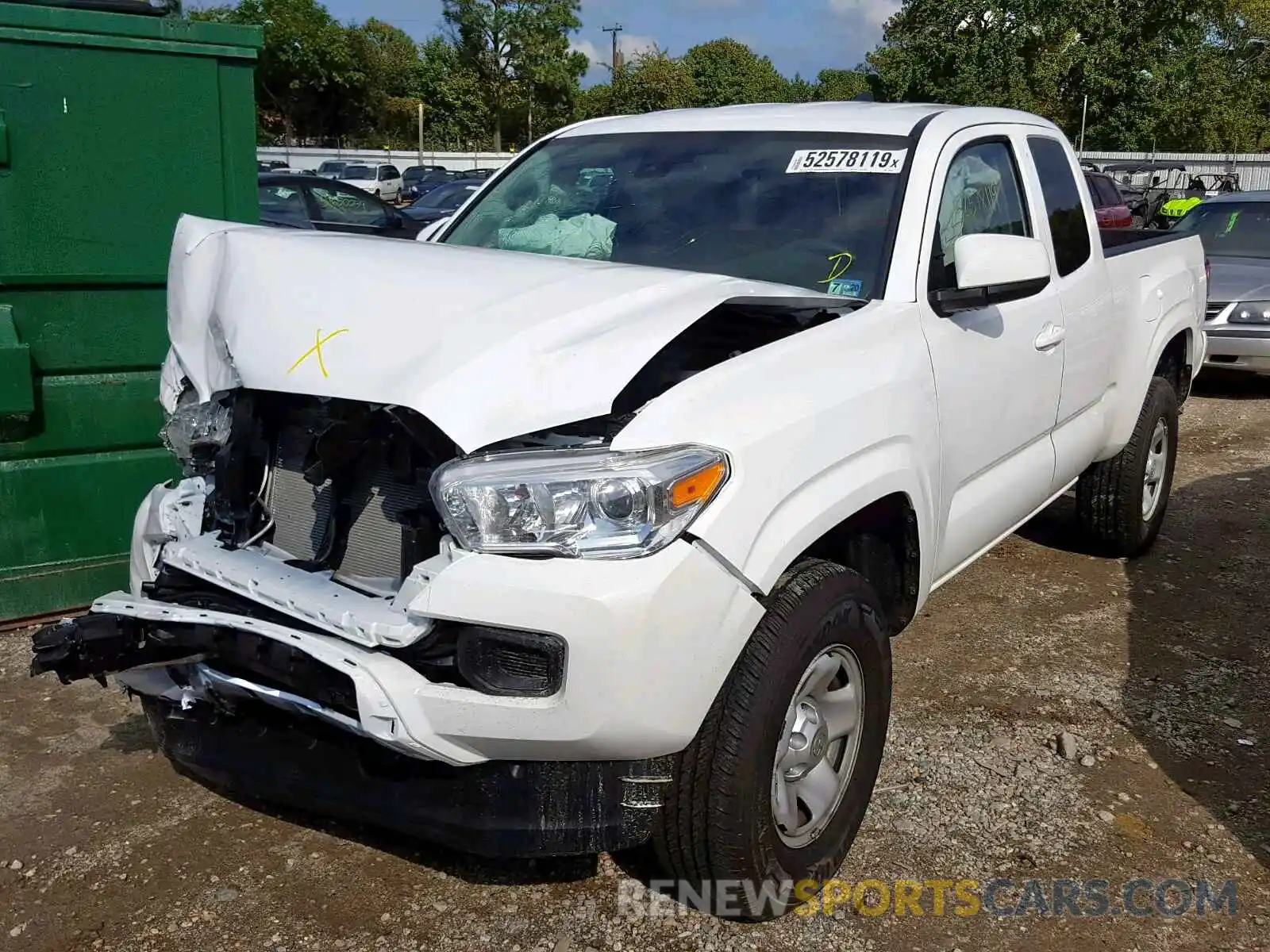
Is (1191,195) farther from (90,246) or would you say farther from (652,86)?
(652,86)

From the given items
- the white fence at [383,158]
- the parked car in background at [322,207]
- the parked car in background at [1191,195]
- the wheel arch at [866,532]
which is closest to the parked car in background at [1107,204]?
the parked car in background at [1191,195]

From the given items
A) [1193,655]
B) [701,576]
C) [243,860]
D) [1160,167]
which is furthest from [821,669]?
[1160,167]

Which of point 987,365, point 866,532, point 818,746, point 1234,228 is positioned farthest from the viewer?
point 1234,228

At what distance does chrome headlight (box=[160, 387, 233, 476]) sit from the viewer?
2783 mm

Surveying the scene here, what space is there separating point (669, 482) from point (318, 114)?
209ft

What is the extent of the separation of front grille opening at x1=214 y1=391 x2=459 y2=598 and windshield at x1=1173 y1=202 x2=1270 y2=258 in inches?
371

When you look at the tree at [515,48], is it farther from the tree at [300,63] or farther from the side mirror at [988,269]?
the side mirror at [988,269]

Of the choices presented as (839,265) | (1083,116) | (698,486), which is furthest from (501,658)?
(1083,116)

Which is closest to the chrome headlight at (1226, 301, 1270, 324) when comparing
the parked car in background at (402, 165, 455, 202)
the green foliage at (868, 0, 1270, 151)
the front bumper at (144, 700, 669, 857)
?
the front bumper at (144, 700, 669, 857)

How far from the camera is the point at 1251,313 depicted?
9203mm

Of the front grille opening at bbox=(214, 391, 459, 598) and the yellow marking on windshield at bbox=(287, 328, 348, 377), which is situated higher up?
the yellow marking on windshield at bbox=(287, 328, 348, 377)

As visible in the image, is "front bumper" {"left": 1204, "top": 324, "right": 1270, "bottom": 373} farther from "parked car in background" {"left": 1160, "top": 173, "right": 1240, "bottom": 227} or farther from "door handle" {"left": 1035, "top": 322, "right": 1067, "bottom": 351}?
"door handle" {"left": 1035, "top": 322, "right": 1067, "bottom": 351}

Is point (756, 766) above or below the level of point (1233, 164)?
below

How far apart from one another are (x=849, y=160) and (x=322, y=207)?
28.5 ft
